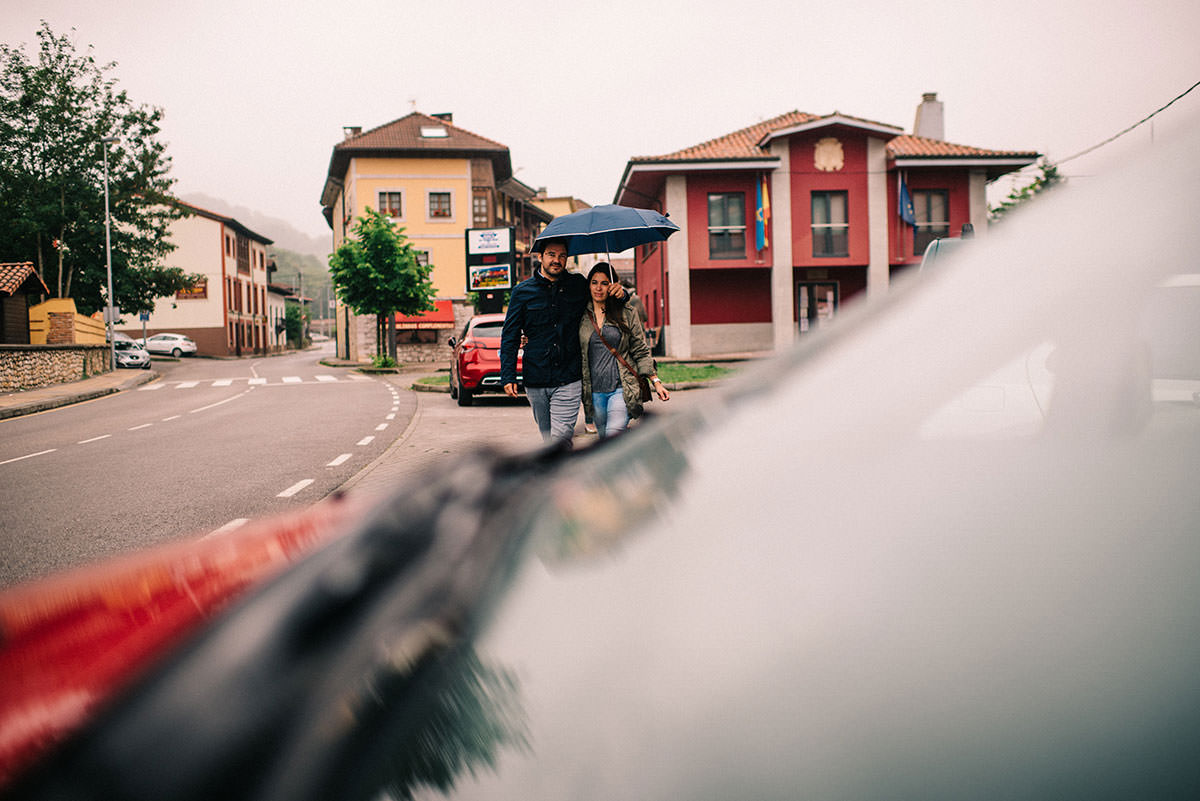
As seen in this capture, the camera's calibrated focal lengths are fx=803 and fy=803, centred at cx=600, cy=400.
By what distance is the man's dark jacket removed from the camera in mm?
5004

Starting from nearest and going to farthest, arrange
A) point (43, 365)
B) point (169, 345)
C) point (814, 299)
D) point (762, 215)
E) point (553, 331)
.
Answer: point (553, 331) < point (43, 365) < point (762, 215) < point (814, 299) < point (169, 345)

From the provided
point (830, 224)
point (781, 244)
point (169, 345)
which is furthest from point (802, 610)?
point (169, 345)

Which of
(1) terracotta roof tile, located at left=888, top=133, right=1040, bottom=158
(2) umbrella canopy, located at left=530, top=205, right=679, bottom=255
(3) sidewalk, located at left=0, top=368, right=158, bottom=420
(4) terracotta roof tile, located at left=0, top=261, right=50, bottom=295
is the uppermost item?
(1) terracotta roof tile, located at left=888, top=133, right=1040, bottom=158

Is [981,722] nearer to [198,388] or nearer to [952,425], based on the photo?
[952,425]

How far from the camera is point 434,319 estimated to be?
40844mm

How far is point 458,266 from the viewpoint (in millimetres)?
41938

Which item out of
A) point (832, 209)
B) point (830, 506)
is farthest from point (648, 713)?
point (832, 209)

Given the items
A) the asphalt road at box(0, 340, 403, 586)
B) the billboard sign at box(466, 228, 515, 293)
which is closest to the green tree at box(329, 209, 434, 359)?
the billboard sign at box(466, 228, 515, 293)

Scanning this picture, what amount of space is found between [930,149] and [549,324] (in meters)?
29.8

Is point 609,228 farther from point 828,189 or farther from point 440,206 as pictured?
point 440,206

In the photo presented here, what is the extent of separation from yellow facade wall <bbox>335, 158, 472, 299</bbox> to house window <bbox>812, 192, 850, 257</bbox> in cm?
1964

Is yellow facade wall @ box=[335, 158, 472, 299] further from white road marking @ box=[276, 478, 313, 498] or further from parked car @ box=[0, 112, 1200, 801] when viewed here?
parked car @ box=[0, 112, 1200, 801]

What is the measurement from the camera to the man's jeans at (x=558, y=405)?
16.6 feet

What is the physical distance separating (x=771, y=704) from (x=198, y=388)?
80.6 ft
